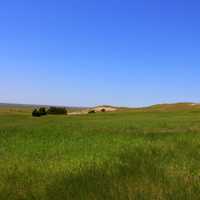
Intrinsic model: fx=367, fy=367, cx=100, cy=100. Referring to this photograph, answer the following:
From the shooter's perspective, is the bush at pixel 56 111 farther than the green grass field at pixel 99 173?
Yes

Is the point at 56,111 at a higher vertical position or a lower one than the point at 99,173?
higher

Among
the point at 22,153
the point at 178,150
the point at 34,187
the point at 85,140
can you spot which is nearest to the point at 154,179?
the point at 34,187

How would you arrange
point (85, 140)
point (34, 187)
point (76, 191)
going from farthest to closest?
point (85, 140)
point (34, 187)
point (76, 191)

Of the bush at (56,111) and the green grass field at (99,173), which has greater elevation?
the bush at (56,111)

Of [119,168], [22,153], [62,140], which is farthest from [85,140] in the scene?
[119,168]

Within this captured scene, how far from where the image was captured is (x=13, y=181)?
9930mm

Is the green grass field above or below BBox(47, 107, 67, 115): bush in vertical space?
below

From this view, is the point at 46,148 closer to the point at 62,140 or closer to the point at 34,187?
the point at 62,140

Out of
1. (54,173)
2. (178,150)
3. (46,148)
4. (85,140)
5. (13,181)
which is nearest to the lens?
(13,181)

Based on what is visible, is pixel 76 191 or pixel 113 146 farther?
pixel 113 146

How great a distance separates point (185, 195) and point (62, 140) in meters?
13.7

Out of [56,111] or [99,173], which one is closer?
[99,173]

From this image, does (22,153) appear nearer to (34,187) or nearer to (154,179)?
(34,187)

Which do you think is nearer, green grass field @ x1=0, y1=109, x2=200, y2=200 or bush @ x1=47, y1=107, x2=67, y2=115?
green grass field @ x1=0, y1=109, x2=200, y2=200
